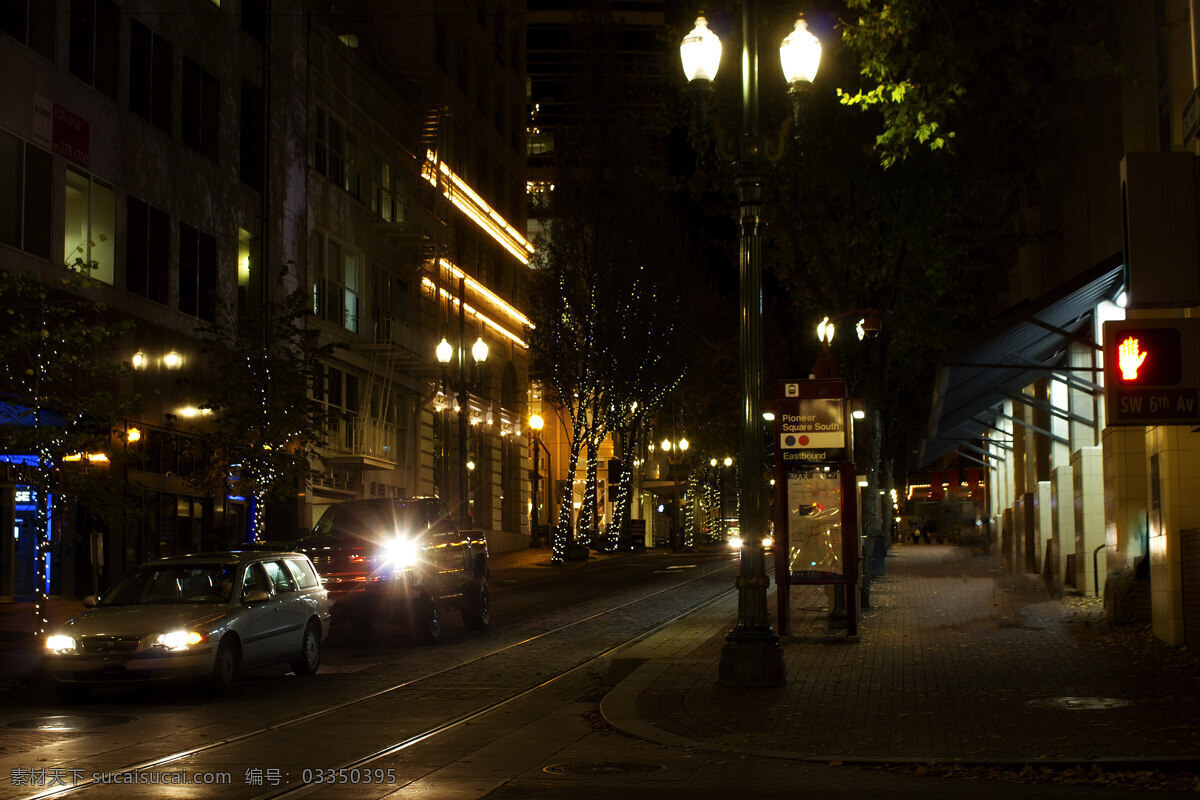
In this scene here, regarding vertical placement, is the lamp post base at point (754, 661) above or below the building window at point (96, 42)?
below

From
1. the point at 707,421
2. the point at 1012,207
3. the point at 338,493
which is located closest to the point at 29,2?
the point at 338,493

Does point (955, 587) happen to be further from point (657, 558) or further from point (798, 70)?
point (657, 558)

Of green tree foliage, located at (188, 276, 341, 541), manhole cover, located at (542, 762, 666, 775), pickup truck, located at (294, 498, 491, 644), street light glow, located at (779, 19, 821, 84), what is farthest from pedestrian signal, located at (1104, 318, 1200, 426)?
green tree foliage, located at (188, 276, 341, 541)

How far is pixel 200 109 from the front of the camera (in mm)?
32000

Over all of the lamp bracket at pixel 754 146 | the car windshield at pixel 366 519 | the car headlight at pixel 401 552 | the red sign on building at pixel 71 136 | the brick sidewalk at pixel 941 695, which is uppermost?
the red sign on building at pixel 71 136

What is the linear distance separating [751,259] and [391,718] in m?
6.10

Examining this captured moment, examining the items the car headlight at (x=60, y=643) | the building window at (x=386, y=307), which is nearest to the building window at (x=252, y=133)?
the building window at (x=386, y=307)

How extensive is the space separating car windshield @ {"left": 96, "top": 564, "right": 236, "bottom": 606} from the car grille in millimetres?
1147

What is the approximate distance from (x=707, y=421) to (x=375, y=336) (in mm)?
24284

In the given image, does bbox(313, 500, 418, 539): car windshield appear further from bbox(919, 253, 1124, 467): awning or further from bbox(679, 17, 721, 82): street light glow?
bbox(679, 17, 721, 82): street light glow

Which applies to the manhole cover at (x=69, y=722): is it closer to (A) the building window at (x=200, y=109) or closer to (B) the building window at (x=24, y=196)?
(B) the building window at (x=24, y=196)

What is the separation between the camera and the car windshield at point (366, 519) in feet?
71.0

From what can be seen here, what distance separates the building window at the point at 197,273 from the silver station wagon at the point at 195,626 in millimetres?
15326

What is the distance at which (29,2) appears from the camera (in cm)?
2528
